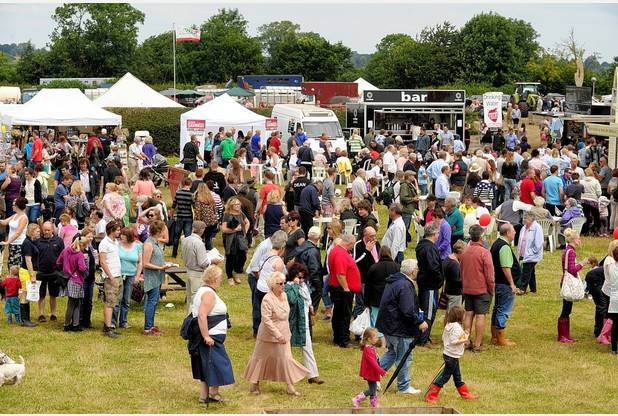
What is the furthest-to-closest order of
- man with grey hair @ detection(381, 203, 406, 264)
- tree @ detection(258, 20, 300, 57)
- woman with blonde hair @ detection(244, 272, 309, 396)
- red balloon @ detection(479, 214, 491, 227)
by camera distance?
tree @ detection(258, 20, 300, 57)
red balloon @ detection(479, 214, 491, 227)
man with grey hair @ detection(381, 203, 406, 264)
woman with blonde hair @ detection(244, 272, 309, 396)

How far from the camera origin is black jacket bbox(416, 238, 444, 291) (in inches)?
526

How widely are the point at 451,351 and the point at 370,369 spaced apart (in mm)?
927

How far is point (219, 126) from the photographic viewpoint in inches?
1303

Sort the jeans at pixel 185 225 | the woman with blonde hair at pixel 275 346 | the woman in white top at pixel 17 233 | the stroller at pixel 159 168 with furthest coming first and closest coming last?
1. the stroller at pixel 159 168
2. the jeans at pixel 185 225
3. the woman in white top at pixel 17 233
4. the woman with blonde hair at pixel 275 346

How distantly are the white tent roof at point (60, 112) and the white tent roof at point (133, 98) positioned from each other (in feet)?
39.4

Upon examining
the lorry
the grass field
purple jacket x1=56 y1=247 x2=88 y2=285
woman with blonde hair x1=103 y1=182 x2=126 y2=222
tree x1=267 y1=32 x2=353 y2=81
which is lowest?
the grass field

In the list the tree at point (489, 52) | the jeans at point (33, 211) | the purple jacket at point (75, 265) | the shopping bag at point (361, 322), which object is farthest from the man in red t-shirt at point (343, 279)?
the tree at point (489, 52)

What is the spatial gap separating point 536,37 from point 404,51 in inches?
1935

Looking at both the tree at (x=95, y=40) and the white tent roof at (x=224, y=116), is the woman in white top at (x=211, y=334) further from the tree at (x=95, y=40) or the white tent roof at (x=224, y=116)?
the tree at (x=95, y=40)

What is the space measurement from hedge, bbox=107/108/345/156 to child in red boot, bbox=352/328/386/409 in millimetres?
30899

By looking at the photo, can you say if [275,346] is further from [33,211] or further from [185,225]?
[33,211]

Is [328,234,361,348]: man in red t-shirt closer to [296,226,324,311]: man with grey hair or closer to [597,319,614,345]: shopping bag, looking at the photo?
[296,226,324,311]: man with grey hair

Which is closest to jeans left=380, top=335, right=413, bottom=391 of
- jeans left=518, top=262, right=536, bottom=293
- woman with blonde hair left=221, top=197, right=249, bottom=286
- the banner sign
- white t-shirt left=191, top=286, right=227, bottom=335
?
white t-shirt left=191, top=286, right=227, bottom=335

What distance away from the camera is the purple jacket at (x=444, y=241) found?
1524cm
